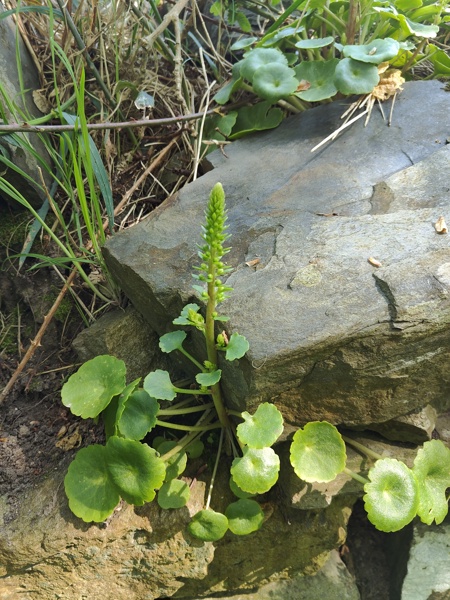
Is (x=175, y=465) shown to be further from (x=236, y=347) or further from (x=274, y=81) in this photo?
(x=274, y=81)

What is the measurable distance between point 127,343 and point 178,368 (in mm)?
195

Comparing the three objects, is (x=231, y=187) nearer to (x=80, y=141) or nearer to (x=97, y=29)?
(x=80, y=141)

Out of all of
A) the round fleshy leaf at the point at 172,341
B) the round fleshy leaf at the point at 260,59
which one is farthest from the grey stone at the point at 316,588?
the round fleshy leaf at the point at 260,59

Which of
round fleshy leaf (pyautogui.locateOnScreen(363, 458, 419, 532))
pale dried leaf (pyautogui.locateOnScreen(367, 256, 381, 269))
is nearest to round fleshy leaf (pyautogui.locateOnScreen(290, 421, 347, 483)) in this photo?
round fleshy leaf (pyautogui.locateOnScreen(363, 458, 419, 532))

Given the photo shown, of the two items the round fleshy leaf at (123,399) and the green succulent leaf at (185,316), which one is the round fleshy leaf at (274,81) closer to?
the green succulent leaf at (185,316)

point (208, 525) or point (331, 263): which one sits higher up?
point (331, 263)

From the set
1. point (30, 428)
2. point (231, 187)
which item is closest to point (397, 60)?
point (231, 187)

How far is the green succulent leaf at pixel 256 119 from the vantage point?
1.92m

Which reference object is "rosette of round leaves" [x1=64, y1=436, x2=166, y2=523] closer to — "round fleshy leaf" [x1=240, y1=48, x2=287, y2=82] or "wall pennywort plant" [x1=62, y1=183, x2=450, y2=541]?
"wall pennywort plant" [x1=62, y1=183, x2=450, y2=541]

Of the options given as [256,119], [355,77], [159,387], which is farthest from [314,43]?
[159,387]

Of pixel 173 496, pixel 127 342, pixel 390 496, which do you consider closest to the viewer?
pixel 390 496

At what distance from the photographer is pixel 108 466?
136cm

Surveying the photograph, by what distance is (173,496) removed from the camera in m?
1.46

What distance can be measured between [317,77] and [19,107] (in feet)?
3.72
